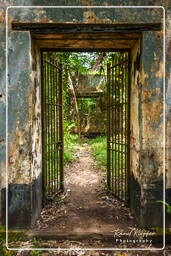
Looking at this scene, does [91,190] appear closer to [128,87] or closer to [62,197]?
[62,197]

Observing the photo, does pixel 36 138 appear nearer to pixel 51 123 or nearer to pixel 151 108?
pixel 51 123

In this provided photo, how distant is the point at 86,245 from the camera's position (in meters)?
3.17

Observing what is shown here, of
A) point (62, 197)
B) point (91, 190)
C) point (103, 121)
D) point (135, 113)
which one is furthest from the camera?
point (103, 121)

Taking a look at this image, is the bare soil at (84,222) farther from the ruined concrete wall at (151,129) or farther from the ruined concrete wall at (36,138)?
the ruined concrete wall at (151,129)

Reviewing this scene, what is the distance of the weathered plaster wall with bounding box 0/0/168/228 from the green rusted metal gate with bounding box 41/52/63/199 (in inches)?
29.5

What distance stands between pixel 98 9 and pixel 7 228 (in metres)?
3.68

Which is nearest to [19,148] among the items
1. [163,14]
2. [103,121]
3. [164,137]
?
[164,137]

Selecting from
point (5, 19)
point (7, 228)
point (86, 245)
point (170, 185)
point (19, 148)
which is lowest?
point (86, 245)

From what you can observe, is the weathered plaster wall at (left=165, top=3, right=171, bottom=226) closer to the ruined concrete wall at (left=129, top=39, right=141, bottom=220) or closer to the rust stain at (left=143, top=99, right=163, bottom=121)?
the rust stain at (left=143, top=99, right=163, bottom=121)

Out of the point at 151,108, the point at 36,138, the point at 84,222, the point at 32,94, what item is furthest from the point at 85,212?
the point at 32,94

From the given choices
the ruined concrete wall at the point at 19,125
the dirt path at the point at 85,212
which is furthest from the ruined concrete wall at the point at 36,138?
the dirt path at the point at 85,212

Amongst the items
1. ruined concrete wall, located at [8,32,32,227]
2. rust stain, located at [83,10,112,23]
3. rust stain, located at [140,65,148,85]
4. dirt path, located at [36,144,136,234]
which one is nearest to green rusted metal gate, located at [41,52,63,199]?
dirt path, located at [36,144,136,234]

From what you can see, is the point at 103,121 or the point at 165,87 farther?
the point at 103,121

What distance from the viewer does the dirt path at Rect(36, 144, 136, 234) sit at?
3.43 m
